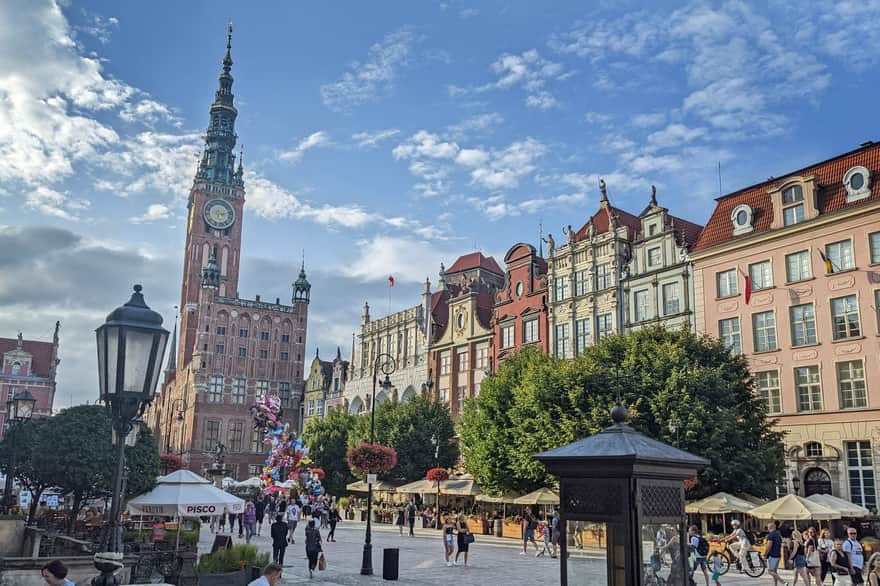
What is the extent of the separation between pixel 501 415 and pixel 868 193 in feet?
65.6

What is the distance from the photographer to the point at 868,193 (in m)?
33.3

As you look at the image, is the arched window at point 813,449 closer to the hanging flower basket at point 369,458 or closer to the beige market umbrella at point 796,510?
the beige market umbrella at point 796,510

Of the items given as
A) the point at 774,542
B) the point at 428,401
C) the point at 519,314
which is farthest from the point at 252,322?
the point at 774,542

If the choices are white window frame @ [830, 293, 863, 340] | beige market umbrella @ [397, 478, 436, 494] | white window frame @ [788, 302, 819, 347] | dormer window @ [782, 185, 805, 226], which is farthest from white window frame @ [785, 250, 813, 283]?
beige market umbrella @ [397, 478, 436, 494]

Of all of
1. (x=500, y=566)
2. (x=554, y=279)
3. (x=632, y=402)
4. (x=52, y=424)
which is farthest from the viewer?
(x=554, y=279)

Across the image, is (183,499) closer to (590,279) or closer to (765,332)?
(765,332)

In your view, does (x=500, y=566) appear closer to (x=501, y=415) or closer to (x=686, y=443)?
(x=686, y=443)

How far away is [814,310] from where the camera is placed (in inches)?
1367

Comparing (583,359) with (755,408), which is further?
(583,359)

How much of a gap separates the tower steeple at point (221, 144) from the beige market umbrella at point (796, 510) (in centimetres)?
9629

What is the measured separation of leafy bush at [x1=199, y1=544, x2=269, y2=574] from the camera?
1689 centimetres

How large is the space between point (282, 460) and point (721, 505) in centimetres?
3362

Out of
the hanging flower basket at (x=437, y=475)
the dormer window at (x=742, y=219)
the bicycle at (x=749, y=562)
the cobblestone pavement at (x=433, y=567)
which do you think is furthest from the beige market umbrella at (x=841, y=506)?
the hanging flower basket at (x=437, y=475)

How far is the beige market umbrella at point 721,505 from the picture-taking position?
26953 mm
